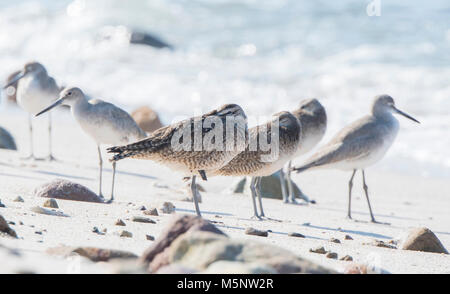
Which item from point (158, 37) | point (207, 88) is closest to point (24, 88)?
point (207, 88)

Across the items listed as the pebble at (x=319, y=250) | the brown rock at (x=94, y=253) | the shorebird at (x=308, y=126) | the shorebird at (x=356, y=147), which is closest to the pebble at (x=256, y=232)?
the pebble at (x=319, y=250)

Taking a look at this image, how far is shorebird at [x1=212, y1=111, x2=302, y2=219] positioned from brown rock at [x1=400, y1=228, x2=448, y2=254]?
175 centimetres

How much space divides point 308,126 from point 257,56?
14.8 metres

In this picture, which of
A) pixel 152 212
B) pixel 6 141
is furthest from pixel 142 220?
pixel 6 141

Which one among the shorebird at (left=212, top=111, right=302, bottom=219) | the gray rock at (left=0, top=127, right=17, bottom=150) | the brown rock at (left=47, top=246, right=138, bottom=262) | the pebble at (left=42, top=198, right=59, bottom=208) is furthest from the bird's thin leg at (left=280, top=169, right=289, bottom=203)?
the brown rock at (left=47, top=246, right=138, bottom=262)

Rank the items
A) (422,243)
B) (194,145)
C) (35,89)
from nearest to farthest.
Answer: (422,243) → (194,145) → (35,89)

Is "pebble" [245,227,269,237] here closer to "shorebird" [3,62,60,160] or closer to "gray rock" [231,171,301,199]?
"gray rock" [231,171,301,199]

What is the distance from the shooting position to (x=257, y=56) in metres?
24.0

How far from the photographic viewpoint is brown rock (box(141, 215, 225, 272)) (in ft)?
13.3

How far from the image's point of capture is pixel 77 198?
22.5 ft

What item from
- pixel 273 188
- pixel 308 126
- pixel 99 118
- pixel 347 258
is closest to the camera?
pixel 347 258

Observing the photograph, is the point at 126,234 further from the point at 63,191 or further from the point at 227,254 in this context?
the point at 63,191

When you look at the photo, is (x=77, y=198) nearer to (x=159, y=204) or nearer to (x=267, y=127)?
(x=159, y=204)

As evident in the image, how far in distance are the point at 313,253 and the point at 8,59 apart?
67.6 feet
